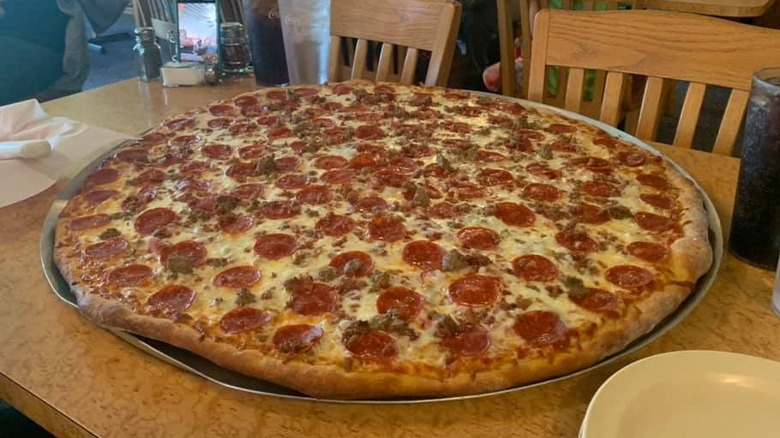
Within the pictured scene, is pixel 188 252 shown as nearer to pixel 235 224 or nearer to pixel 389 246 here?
pixel 235 224

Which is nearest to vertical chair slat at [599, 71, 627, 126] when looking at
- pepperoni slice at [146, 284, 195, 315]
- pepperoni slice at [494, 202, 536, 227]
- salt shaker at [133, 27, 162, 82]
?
pepperoni slice at [494, 202, 536, 227]

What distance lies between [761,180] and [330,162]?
93 cm

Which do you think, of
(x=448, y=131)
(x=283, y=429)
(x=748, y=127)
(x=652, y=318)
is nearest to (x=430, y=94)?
(x=448, y=131)

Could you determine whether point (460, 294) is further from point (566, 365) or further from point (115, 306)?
point (115, 306)

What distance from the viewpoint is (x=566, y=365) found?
99 cm

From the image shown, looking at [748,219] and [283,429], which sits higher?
[748,219]

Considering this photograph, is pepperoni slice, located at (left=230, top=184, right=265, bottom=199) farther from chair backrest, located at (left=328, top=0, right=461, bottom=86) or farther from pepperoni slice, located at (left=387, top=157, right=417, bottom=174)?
chair backrest, located at (left=328, top=0, right=461, bottom=86)

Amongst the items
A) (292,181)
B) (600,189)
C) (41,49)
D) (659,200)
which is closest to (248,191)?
(292,181)

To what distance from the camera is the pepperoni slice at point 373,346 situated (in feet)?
3.29

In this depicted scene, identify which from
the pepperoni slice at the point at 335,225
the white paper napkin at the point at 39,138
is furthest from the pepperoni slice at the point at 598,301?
the white paper napkin at the point at 39,138

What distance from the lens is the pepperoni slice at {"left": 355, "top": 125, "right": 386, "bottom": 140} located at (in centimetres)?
186

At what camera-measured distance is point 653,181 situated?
151cm

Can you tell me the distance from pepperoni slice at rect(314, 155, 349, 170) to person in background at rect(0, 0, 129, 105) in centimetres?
278

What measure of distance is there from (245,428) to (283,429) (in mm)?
50
